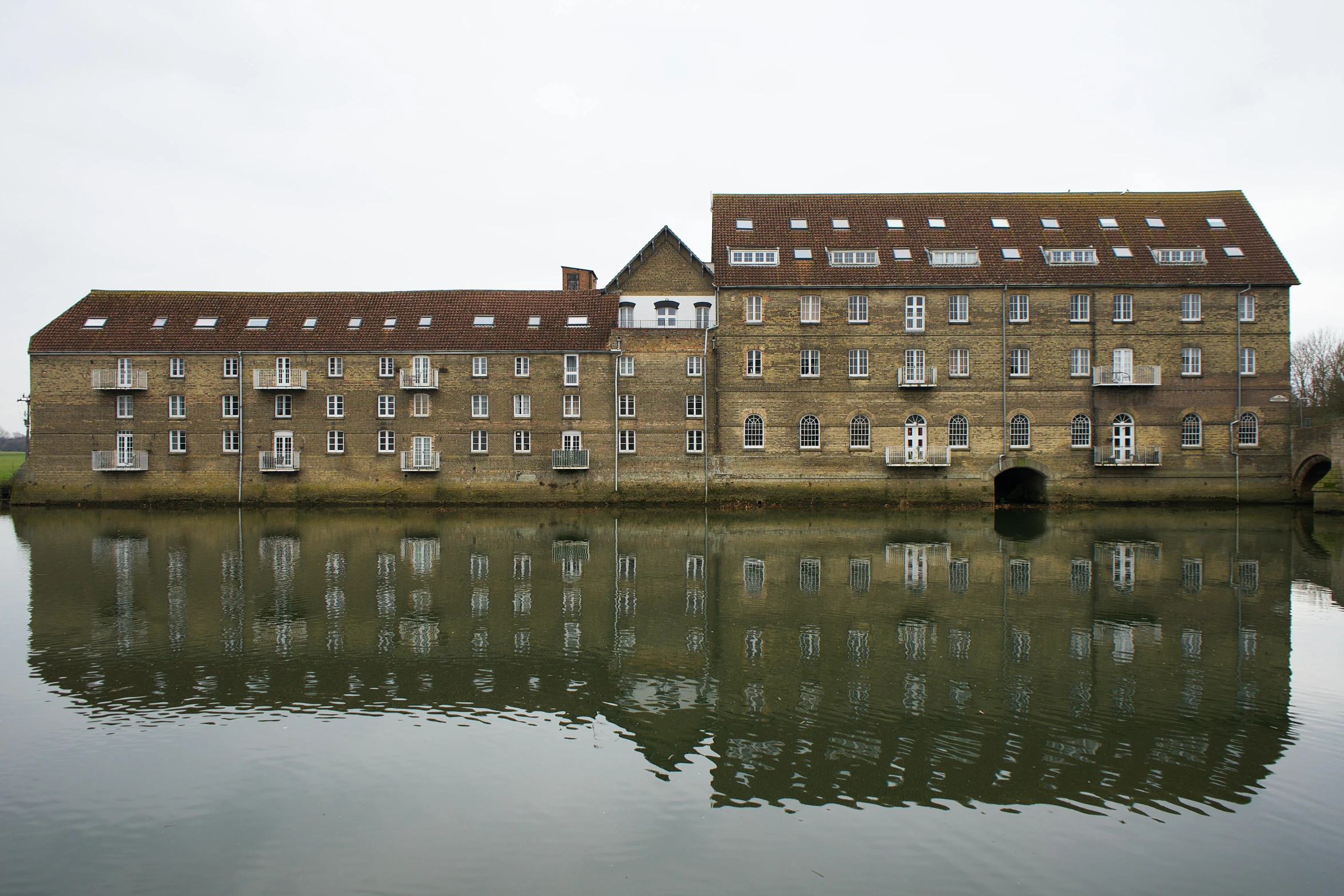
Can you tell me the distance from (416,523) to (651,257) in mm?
17413

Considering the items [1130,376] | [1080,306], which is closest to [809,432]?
[1080,306]

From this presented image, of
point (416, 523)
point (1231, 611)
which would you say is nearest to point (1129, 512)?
point (1231, 611)

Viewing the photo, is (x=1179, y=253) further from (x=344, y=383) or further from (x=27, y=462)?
(x=27, y=462)

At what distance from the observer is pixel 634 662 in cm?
1208

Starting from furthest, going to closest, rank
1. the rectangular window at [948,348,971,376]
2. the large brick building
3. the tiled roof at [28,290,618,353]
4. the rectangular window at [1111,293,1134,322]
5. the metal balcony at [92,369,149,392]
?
the tiled roof at [28,290,618,353] → the metal balcony at [92,369,149,392] → the rectangular window at [948,348,971,376] → the rectangular window at [1111,293,1134,322] → the large brick building

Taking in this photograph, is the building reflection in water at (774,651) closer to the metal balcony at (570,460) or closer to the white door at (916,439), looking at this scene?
the white door at (916,439)

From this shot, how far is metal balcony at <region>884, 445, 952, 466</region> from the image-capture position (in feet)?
128

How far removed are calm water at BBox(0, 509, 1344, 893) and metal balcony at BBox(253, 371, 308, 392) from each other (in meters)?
23.3

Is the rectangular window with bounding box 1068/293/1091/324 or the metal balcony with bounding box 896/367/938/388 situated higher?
the rectangular window with bounding box 1068/293/1091/324

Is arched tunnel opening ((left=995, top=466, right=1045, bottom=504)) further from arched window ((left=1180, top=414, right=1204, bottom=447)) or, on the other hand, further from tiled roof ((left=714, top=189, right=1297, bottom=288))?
tiled roof ((left=714, top=189, right=1297, bottom=288))

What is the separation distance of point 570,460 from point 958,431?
60.2ft

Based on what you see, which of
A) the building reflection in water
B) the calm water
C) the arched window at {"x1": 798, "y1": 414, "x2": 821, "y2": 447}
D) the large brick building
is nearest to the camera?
the calm water

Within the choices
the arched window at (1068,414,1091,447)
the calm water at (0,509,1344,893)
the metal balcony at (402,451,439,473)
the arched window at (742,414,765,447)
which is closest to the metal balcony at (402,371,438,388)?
the metal balcony at (402,451,439,473)

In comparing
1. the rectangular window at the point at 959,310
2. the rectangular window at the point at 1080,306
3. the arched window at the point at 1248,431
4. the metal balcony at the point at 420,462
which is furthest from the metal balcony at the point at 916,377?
the metal balcony at the point at 420,462
